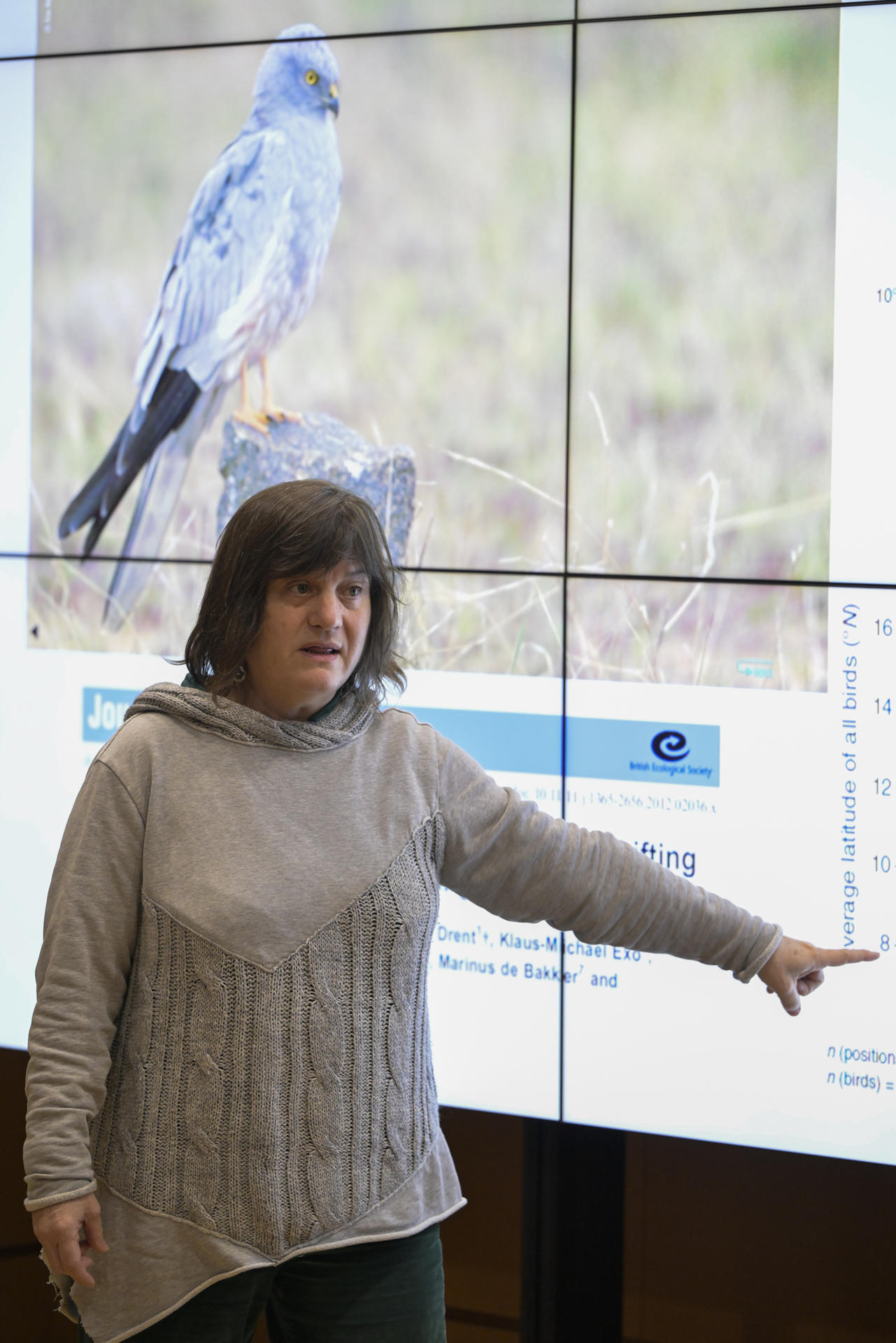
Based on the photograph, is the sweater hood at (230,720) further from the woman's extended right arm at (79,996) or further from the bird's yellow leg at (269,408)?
the bird's yellow leg at (269,408)

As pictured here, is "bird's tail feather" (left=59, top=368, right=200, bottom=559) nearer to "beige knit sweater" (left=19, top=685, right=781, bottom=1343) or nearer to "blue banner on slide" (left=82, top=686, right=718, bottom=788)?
"blue banner on slide" (left=82, top=686, right=718, bottom=788)

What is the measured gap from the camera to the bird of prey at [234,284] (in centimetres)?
195

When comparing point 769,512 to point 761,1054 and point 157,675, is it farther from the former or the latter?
point 157,675

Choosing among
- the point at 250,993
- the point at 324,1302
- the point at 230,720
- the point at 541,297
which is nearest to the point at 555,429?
the point at 541,297

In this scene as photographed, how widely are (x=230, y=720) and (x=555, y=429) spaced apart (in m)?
0.84

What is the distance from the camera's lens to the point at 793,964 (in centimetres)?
140

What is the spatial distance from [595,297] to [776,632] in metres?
0.58

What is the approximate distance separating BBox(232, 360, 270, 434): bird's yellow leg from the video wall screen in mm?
12

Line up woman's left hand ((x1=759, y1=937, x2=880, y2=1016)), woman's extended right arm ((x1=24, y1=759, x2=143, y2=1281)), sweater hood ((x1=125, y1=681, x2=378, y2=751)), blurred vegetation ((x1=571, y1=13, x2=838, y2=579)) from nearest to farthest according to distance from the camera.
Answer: woman's extended right arm ((x1=24, y1=759, x2=143, y2=1281)), sweater hood ((x1=125, y1=681, x2=378, y2=751)), woman's left hand ((x1=759, y1=937, x2=880, y2=1016)), blurred vegetation ((x1=571, y1=13, x2=838, y2=579))

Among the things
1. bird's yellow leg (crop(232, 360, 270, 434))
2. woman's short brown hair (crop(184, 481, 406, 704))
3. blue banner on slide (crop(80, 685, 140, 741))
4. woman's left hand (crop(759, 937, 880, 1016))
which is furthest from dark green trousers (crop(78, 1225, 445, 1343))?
bird's yellow leg (crop(232, 360, 270, 434))

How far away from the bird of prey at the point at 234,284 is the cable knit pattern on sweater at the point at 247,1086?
1.01 m

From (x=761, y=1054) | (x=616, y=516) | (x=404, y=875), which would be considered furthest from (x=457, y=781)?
(x=761, y=1054)

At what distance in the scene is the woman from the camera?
1.20 m

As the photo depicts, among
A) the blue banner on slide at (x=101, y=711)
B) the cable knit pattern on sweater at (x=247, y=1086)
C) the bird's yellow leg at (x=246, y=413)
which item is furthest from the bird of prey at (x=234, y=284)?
the cable knit pattern on sweater at (x=247, y=1086)
